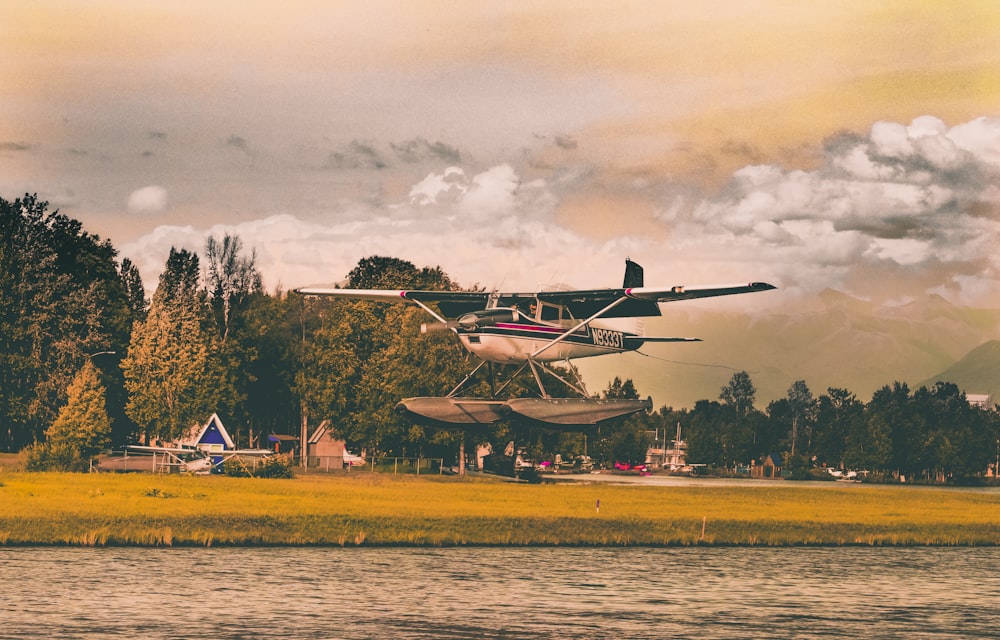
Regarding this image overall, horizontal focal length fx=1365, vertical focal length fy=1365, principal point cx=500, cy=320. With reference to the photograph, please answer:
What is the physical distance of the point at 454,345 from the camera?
90.6 metres

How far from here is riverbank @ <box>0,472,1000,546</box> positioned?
167 ft

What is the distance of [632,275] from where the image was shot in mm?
66875

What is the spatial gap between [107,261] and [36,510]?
63.4 meters

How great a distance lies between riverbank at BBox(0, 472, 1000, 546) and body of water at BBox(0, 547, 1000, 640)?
218 cm

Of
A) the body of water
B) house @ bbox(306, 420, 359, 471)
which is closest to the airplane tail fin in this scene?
the body of water

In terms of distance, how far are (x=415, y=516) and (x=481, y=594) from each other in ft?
56.2

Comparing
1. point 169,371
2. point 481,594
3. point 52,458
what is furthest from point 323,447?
point 481,594

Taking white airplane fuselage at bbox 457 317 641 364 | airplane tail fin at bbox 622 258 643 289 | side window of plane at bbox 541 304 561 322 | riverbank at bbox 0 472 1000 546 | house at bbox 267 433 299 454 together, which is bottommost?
riverbank at bbox 0 472 1000 546

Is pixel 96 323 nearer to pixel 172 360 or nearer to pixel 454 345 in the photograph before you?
pixel 172 360

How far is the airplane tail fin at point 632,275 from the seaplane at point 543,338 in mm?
2728

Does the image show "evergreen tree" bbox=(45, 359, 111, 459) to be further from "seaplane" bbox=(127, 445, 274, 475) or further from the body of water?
the body of water

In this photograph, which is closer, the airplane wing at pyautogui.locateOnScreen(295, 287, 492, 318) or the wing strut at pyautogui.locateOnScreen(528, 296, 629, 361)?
the wing strut at pyautogui.locateOnScreen(528, 296, 629, 361)

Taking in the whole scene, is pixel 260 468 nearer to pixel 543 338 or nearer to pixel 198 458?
pixel 198 458

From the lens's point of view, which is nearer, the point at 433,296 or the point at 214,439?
the point at 433,296
